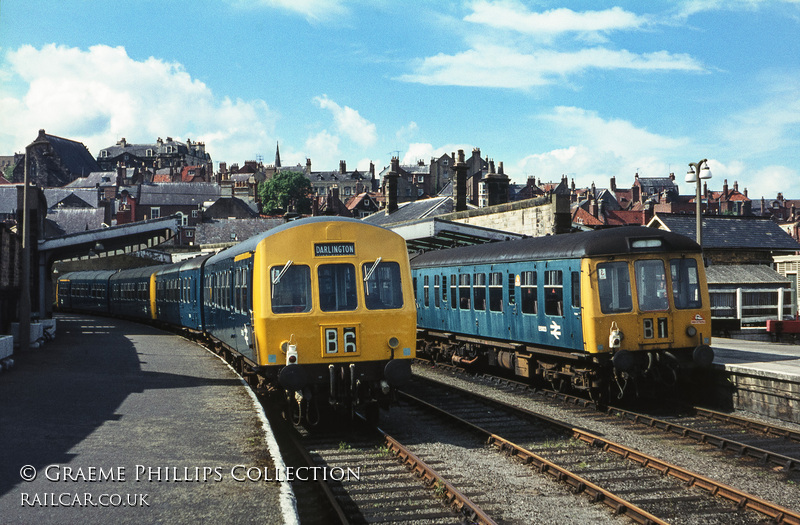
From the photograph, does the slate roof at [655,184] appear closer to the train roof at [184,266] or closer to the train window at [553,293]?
the train roof at [184,266]

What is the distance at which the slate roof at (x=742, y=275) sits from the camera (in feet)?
93.7

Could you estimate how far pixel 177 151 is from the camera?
159m

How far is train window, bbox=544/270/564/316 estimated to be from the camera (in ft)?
48.3

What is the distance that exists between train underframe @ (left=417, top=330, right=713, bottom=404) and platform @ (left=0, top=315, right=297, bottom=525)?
19.8ft

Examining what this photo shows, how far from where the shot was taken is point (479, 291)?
18594 mm

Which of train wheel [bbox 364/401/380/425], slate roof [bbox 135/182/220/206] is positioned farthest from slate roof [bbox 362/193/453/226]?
slate roof [bbox 135/182/220/206]

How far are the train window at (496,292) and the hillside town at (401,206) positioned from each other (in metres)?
2.66

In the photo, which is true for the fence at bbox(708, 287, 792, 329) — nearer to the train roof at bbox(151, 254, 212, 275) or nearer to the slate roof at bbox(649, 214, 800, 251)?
the slate roof at bbox(649, 214, 800, 251)

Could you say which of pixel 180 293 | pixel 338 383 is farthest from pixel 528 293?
pixel 180 293

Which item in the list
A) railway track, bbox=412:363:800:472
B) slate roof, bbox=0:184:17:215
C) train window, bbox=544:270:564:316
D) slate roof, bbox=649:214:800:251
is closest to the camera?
railway track, bbox=412:363:800:472

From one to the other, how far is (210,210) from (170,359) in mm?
71221

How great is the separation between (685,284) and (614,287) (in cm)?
142

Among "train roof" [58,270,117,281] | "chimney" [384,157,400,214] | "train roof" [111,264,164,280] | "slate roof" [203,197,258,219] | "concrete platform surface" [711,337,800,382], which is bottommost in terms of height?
"concrete platform surface" [711,337,800,382]

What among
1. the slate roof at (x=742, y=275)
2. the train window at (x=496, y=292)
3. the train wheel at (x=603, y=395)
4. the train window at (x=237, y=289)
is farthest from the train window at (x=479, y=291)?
the slate roof at (x=742, y=275)
